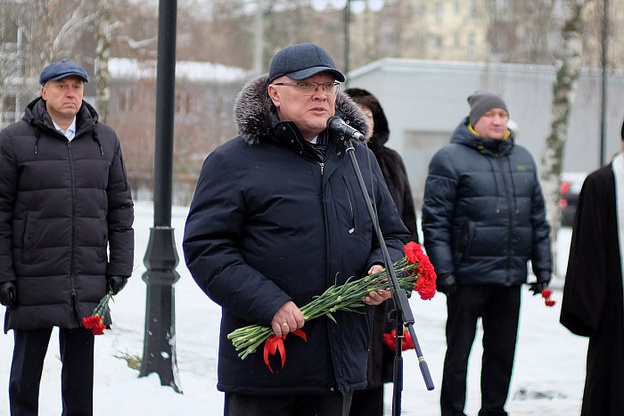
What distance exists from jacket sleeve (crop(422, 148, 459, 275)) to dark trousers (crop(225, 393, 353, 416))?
2.57m

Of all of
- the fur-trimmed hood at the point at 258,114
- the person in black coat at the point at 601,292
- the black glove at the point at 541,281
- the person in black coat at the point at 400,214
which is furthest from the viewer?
the black glove at the point at 541,281

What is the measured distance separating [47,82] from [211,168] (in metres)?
2.06

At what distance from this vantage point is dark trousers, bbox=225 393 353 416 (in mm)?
3701

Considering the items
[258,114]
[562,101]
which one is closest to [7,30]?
[562,101]

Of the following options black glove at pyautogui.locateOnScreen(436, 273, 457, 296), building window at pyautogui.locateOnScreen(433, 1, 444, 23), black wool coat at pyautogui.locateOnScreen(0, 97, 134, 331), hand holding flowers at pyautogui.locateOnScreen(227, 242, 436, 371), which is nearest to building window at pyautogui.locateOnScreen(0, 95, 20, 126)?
black wool coat at pyautogui.locateOnScreen(0, 97, 134, 331)

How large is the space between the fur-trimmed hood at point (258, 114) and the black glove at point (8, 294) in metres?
2.00

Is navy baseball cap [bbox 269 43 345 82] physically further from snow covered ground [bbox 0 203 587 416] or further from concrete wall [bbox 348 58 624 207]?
concrete wall [bbox 348 58 624 207]

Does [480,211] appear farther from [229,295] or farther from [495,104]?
[229,295]

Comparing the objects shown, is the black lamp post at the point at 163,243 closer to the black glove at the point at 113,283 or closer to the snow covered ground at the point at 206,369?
the snow covered ground at the point at 206,369

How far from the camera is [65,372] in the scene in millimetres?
5426

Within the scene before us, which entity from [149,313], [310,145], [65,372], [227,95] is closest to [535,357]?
[149,313]

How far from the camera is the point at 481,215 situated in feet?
20.7

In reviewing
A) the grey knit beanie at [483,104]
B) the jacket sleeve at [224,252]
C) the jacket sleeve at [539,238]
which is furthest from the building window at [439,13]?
the jacket sleeve at [224,252]

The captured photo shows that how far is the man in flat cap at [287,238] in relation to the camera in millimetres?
3660
